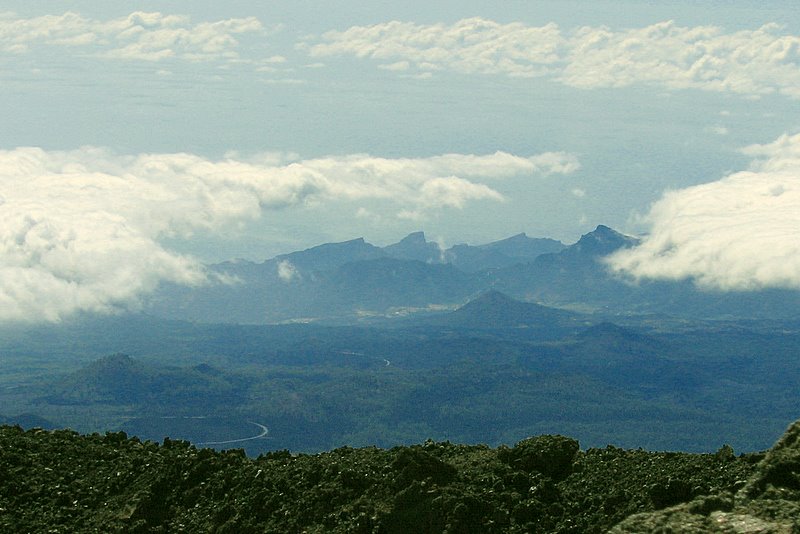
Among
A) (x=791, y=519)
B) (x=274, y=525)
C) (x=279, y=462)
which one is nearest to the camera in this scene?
(x=791, y=519)

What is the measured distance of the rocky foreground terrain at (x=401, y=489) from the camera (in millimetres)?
32062

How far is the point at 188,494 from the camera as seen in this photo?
3819 cm

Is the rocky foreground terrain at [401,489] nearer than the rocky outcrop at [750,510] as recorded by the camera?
No

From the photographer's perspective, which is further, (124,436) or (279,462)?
(124,436)

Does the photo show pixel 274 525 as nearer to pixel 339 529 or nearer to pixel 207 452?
pixel 339 529

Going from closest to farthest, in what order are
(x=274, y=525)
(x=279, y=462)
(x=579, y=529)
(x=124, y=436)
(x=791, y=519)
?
(x=791, y=519) < (x=579, y=529) < (x=274, y=525) < (x=279, y=462) < (x=124, y=436)

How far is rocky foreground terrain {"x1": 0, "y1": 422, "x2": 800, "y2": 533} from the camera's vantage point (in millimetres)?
32062

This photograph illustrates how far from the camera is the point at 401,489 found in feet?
116

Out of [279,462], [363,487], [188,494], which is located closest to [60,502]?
[188,494]

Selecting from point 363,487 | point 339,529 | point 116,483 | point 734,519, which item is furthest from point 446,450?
point 734,519

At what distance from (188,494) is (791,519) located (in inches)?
781

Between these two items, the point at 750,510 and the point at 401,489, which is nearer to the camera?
the point at 750,510

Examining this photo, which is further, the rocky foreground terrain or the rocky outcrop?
the rocky foreground terrain

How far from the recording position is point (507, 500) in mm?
34969
